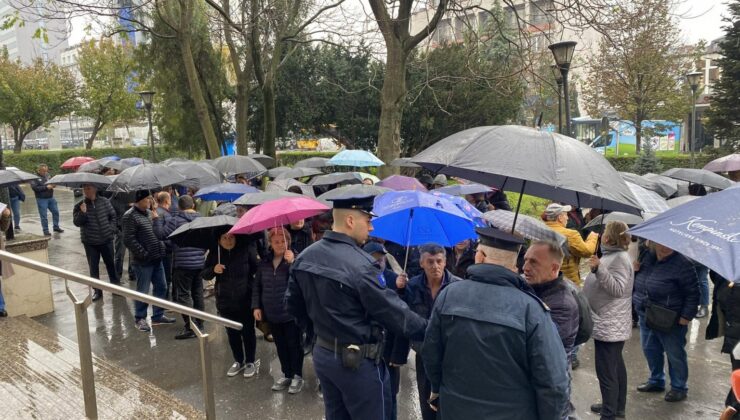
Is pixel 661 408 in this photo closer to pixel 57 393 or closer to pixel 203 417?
pixel 203 417

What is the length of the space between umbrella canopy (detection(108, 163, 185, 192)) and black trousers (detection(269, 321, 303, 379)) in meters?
3.17

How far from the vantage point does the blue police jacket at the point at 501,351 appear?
2.44 m

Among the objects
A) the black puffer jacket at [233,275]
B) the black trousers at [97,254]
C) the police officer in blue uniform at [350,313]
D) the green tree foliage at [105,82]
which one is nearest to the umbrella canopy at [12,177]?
the black trousers at [97,254]

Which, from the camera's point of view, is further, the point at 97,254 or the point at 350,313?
the point at 97,254

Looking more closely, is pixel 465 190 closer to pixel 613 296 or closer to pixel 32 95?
pixel 613 296

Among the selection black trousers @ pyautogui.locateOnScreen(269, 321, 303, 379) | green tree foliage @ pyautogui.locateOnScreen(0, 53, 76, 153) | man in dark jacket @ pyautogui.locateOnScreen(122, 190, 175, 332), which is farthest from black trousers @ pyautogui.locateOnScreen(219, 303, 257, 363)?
green tree foliage @ pyautogui.locateOnScreen(0, 53, 76, 153)

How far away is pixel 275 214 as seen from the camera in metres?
4.66

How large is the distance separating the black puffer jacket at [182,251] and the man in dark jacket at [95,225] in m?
1.51

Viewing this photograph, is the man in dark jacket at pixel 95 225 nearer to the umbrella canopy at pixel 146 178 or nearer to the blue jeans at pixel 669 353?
the umbrella canopy at pixel 146 178

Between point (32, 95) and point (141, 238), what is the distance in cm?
3467

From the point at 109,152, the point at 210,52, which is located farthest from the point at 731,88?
the point at 109,152

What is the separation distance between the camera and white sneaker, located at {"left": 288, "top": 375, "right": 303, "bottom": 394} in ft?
16.6

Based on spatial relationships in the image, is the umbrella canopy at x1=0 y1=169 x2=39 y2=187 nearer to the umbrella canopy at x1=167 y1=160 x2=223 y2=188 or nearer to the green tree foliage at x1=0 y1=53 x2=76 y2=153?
the umbrella canopy at x1=167 y1=160 x2=223 y2=188

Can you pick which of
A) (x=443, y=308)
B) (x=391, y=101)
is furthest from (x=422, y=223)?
(x=391, y=101)
